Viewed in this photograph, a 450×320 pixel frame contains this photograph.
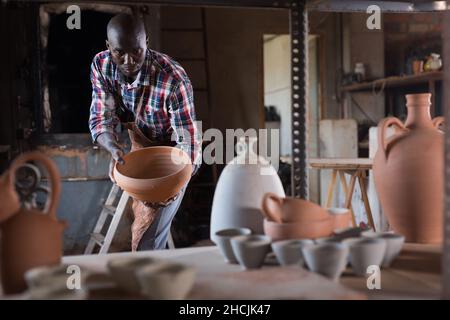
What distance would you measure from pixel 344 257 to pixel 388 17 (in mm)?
6395

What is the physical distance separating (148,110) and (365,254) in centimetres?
222

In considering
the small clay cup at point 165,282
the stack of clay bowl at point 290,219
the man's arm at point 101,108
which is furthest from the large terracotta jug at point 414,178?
the man's arm at point 101,108

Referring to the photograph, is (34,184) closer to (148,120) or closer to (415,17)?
(148,120)

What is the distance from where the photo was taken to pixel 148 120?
333 centimetres

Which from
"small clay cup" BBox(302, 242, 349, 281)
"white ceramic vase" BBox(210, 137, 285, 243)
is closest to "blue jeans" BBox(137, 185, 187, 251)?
"white ceramic vase" BBox(210, 137, 285, 243)

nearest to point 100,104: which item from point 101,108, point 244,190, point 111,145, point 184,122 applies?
point 101,108

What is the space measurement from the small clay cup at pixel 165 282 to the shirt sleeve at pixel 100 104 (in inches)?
90.2

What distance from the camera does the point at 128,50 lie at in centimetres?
283

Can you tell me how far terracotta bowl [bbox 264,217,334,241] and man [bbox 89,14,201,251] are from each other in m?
1.75

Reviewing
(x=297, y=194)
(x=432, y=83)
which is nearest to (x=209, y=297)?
(x=297, y=194)

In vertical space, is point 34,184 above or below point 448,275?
above

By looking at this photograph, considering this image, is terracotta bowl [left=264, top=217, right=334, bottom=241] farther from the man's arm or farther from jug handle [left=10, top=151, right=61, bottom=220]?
the man's arm

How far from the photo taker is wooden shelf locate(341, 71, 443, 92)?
5.95m

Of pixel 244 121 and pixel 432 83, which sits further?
pixel 244 121
